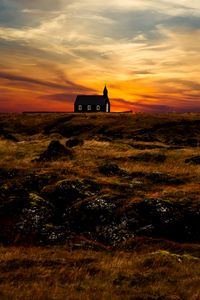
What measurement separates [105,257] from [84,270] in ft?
7.60

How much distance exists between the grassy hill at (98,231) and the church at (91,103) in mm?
135133

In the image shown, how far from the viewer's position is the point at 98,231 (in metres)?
21.0

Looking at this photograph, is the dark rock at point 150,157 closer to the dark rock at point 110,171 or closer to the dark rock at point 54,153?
the dark rock at point 54,153

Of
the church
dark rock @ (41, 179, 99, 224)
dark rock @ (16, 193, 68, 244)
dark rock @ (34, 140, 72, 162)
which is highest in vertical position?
the church

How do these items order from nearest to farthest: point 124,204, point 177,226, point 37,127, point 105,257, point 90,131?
1. point 105,257
2. point 177,226
3. point 124,204
4. point 90,131
5. point 37,127

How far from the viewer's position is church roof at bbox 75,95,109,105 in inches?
6831

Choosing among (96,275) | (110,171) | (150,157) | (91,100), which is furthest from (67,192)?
(91,100)

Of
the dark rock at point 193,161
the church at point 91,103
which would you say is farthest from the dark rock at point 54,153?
the church at point 91,103

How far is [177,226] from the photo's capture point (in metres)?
21.1

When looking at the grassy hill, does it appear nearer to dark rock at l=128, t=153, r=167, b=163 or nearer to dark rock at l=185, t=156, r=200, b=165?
dark rock at l=185, t=156, r=200, b=165

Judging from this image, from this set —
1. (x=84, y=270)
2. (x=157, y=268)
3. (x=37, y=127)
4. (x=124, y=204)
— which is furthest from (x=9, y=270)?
(x=37, y=127)

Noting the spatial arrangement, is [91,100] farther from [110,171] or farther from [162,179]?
[162,179]

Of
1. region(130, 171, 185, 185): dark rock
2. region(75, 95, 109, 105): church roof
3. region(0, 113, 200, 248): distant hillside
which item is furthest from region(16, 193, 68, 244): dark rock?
region(75, 95, 109, 105): church roof

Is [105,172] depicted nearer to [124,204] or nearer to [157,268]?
[124,204]
